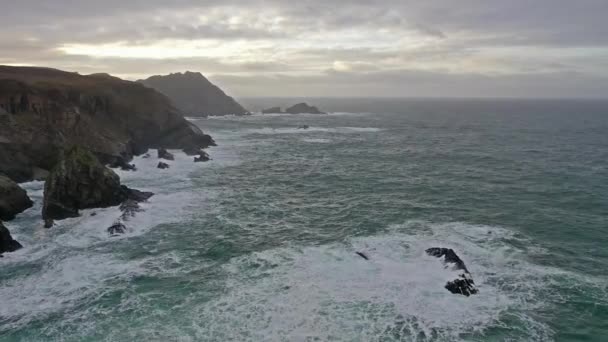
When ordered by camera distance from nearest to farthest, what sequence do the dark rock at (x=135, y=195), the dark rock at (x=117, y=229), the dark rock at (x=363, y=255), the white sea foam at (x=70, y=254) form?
the white sea foam at (x=70, y=254) < the dark rock at (x=363, y=255) < the dark rock at (x=117, y=229) < the dark rock at (x=135, y=195)

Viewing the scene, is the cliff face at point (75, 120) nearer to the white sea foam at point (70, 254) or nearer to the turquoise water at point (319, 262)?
the white sea foam at point (70, 254)

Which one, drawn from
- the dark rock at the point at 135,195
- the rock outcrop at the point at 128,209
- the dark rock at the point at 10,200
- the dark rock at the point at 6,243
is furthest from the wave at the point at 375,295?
the dark rock at the point at 10,200

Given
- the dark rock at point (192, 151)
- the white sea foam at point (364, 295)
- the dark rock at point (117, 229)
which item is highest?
the dark rock at point (192, 151)

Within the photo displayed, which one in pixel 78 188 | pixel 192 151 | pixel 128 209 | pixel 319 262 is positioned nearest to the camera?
pixel 319 262

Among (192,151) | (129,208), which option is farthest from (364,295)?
(192,151)

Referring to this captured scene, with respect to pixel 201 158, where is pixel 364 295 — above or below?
below

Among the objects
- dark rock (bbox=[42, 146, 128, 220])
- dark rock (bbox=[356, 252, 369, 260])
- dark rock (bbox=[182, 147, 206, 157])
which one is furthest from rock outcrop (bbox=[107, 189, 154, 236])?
dark rock (bbox=[182, 147, 206, 157])

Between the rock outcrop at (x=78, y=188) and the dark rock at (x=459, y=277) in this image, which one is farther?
the rock outcrop at (x=78, y=188)

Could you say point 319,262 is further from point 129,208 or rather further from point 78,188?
point 78,188
